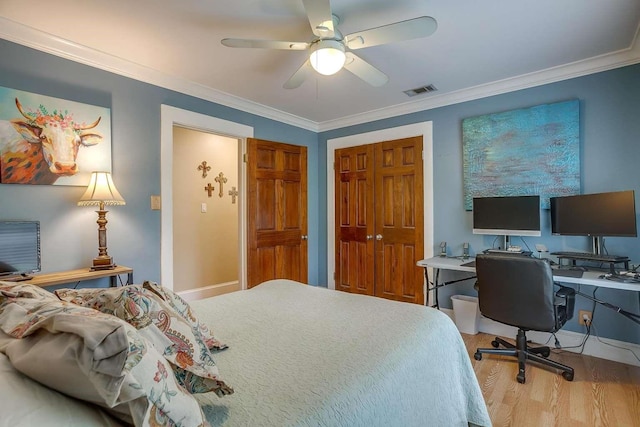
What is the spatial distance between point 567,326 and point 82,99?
14.7 feet

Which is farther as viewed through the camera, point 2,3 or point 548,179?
point 548,179

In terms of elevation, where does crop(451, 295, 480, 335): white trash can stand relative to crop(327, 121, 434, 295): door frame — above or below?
below

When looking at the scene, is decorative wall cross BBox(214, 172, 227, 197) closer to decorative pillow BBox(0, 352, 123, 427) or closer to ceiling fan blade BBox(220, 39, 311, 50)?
ceiling fan blade BBox(220, 39, 311, 50)

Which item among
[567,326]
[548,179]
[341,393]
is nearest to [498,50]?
[548,179]

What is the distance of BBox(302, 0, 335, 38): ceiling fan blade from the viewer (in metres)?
1.60

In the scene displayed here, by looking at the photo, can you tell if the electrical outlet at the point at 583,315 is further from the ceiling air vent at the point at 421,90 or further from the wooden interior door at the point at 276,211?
the wooden interior door at the point at 276,211

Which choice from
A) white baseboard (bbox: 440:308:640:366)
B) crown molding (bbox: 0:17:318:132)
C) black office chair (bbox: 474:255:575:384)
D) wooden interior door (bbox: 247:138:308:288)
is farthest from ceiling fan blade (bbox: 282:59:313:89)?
white baseboard (bbox: 440:308:640:366)

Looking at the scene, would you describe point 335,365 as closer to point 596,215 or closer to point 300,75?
point 300,75

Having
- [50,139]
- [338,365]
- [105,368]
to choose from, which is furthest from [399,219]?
[105,368]

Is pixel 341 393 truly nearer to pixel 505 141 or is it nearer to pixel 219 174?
pixel 505 141

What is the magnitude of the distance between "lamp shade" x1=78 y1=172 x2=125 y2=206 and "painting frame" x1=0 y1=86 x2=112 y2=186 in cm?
17

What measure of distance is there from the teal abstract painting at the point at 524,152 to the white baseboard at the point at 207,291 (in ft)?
11.2

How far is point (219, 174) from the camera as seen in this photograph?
14.8 feet

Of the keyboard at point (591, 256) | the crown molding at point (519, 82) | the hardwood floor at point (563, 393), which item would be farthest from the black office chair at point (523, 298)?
the crown molding at point (519, 82)
